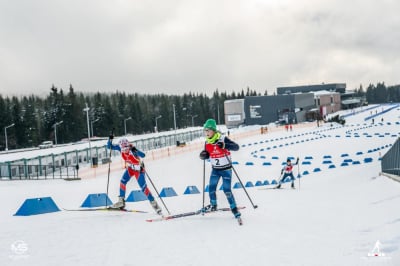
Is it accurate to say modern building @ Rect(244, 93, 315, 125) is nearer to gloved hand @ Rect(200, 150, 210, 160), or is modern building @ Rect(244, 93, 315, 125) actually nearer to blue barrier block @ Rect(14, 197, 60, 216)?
blue barrier block @ Rect(14, 197, 60, 216)

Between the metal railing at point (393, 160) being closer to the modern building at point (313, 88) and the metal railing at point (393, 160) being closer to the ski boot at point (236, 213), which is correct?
the ski boot at point (236, 213)

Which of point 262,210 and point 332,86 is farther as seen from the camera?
point 332,86

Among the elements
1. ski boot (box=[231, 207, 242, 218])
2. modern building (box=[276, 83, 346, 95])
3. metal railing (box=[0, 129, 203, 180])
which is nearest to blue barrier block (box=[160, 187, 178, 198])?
ski boot (box=[231, 207, 242, 218])

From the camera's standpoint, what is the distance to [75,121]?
305 ft

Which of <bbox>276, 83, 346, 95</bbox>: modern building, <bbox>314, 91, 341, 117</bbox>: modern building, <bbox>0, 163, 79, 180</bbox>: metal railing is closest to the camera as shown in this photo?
<bbox>0, 163, 79, 180</bbox>: metal railing

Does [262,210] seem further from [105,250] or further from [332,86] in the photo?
[332,86]

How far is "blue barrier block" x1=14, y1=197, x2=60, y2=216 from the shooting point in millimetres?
8992

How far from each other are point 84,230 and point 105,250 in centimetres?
154

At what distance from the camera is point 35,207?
9125 mm

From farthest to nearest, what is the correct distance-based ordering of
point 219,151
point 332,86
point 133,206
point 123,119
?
point 332,86 → point 123,119 → point 133,206 → point 219,151

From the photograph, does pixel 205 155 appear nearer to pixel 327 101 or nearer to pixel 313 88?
pixel 327 101

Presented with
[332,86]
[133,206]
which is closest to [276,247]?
[133,206]

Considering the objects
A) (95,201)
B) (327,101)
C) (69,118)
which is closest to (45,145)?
(69,118)

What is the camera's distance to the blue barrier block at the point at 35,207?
8992 millimetres
